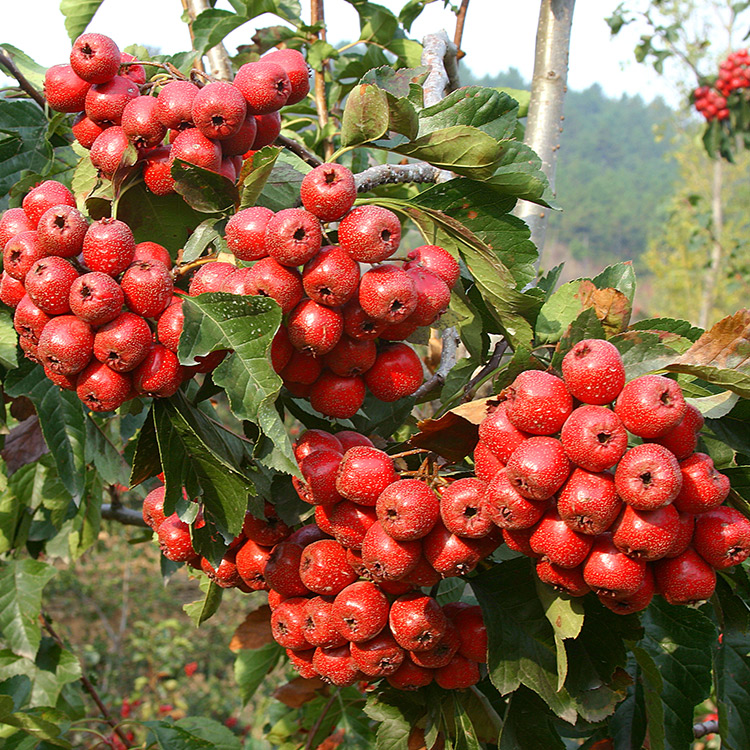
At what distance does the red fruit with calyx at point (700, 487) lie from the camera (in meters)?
1.00

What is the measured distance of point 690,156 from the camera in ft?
66.6

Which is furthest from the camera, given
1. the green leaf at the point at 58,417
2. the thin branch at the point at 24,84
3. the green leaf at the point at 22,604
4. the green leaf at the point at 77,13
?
the green leaf at the point at 22,604

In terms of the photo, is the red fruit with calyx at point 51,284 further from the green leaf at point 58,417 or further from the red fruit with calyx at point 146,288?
the green leaf at point 58,417

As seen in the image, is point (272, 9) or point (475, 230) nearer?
point (475, 230)

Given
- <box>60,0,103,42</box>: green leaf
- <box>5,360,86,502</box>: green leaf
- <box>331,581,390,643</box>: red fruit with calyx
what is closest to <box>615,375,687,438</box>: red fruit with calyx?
<box>331,581,390,643</box>: red fruit with calyx

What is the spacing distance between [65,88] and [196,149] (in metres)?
0.37

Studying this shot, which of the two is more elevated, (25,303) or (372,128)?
(372,128)

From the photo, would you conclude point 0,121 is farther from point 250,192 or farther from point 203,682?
point 203,682

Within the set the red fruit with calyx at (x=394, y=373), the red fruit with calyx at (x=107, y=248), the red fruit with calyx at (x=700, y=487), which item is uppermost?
the red fruit with calyx at (x=107, y=248)

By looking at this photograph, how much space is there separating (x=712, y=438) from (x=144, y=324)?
1004mm

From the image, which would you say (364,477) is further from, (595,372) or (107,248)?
(107,248)

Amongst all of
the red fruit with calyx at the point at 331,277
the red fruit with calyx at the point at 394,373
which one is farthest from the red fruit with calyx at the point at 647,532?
the red fruit with calyx at the point at 331,277

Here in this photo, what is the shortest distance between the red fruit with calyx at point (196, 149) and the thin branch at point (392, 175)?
0.28 m

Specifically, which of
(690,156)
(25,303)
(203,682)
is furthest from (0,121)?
(690,156)
